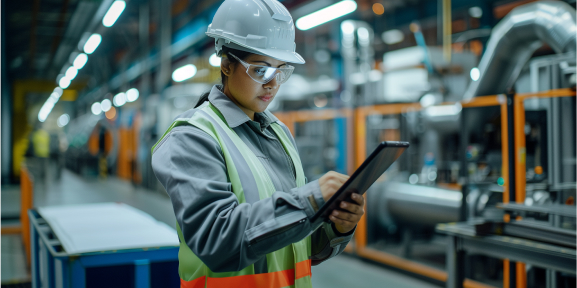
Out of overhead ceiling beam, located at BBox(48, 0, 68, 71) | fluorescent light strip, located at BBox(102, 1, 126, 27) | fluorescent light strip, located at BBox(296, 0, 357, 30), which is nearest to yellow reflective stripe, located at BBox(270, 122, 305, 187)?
fluorescent light strip, located at BBox(296, 0, 357, 30)

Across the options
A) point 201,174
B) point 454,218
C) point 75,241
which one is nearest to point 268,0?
point 201,174

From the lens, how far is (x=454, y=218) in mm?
5082

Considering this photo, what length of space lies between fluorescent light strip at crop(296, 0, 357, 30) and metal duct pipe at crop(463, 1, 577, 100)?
2.08m

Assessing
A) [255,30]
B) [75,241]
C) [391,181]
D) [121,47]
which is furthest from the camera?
[121,47]

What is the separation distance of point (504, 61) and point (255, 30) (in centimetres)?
459

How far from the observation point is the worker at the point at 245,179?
1020 millimetres

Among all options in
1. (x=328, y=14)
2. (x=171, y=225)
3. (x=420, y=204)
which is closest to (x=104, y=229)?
(x=420, y=204)

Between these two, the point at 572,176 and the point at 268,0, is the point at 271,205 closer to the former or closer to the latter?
the point at 268,0

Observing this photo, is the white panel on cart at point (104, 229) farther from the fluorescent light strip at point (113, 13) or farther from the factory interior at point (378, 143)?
the fluorescent light strip at point (113, 13)

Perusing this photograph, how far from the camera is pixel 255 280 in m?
1.20

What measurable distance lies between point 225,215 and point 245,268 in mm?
253

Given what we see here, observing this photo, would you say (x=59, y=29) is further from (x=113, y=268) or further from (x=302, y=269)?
(x=302, y=269)

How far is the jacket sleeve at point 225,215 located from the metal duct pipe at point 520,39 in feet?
12.7

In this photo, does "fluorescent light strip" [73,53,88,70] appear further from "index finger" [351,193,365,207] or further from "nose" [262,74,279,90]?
"index finger" [351,193,365,207]
